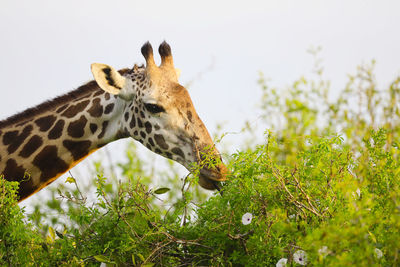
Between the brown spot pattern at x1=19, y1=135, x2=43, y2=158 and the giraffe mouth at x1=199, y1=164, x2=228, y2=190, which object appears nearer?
the giraffe mouth at x1=199, y1=164, x2=228, y2=190

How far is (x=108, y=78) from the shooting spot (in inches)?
197

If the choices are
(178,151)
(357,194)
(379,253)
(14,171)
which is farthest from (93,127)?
(379,253)

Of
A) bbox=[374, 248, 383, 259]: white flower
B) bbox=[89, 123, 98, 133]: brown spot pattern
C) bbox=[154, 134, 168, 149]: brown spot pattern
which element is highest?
bbox=[89, 123, 98, 133]: brown spot pattern

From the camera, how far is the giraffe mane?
5.39 meters

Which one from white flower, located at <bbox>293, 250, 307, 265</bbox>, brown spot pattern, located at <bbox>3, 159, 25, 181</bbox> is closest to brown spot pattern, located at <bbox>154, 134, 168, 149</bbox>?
brown spot pattern, located at <bbox>3, 159, 25, 181</bbox>

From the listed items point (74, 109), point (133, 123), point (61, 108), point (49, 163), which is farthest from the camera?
point (61, 108)

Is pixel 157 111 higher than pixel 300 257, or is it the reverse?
pixel 157 111

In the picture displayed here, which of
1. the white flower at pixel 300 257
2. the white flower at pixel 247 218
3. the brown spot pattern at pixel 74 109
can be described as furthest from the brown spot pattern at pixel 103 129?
the white flower at pixel 300 257

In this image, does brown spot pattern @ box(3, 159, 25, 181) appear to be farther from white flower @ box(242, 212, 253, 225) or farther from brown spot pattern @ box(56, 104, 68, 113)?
white flower @ box(242, 212, 253, 225)

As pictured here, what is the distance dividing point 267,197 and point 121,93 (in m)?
2.72

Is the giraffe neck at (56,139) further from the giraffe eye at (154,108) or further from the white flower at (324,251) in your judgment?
the white flower at (324,251)

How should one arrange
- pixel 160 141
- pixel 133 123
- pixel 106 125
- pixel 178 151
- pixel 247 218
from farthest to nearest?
pixel 106 125, pixel 133 123, pixel 160 141, pixel 178 151, pixel 247 218

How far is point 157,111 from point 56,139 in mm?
1187

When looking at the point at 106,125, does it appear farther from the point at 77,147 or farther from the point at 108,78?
the point at 108,78
